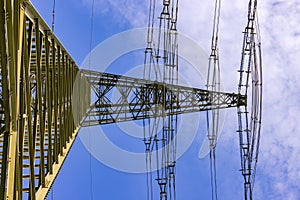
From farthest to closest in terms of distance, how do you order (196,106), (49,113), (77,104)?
(196,106)
(77,104)
(49,113)

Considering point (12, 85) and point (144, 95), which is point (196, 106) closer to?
point (144, 95)

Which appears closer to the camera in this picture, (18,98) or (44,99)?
(18,98)

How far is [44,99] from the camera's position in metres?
12.9

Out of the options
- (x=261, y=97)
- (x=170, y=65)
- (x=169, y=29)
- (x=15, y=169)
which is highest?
(x=169, y=29)

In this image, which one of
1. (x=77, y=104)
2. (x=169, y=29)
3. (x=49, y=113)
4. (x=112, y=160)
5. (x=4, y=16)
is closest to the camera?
(x=4, y=16)

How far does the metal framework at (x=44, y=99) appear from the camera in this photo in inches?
290

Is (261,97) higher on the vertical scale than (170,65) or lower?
lower

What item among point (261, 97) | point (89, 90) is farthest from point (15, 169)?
point (89, 90)

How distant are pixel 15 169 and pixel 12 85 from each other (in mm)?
1592

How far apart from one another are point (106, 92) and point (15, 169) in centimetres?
1347

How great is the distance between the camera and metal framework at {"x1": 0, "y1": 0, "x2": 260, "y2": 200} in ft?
24.2

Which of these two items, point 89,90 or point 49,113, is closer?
point 49,113

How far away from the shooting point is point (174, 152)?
18.4 meters

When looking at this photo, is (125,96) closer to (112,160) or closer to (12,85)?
(112,160)
